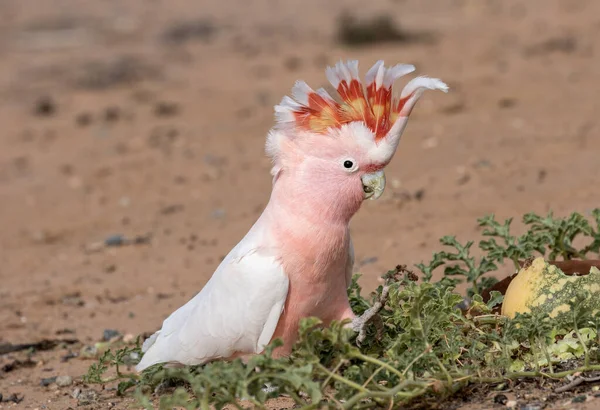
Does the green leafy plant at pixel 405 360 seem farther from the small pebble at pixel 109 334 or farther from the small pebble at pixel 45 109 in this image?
the small pebble at pixel 45 109

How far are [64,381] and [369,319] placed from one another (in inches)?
72.4

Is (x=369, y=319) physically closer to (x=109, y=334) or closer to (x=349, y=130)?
(x=349, y=130)

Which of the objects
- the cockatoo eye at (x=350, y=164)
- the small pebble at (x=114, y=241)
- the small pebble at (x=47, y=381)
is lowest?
the small pebble at (x=47, y=381)

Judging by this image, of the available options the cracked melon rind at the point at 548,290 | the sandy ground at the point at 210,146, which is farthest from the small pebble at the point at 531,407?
the sandy ground at the point at 210,146

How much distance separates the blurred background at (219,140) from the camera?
6.59 metres

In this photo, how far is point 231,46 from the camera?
16312 mm

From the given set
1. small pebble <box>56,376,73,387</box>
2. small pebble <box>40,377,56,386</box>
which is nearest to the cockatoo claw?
small pebble <box>56,376,73,387</box>

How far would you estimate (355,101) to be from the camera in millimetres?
3742

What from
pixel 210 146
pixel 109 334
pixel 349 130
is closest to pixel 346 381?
pixel 349 130

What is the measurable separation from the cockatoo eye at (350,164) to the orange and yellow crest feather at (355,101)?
0.13 meters

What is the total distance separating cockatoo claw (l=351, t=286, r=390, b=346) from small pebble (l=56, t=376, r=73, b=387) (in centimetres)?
171

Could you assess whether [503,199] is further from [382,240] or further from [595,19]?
[595,19]

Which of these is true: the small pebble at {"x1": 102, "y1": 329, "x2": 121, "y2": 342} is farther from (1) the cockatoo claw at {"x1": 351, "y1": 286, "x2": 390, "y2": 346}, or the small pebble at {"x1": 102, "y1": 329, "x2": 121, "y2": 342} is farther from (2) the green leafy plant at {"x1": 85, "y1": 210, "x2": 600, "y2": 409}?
(1) the cockatoo claw at {"x1": 351, "y1": 286, "x2": 390, "y2": 346}

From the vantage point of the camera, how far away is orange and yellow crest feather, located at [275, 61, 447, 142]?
3707 millimetres
